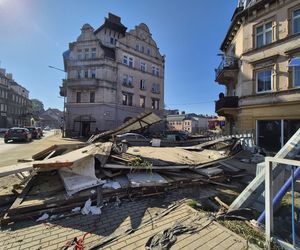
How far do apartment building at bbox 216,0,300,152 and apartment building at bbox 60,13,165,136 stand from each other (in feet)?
53.6

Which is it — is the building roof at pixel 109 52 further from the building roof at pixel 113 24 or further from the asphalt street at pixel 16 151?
the asphalt street at pixel 16 151

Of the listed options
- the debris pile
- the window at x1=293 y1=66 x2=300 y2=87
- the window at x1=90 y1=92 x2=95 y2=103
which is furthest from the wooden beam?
the window at x1=90 y1=92 x2=95 y2=103

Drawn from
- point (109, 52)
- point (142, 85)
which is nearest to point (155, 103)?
point (142, 85)

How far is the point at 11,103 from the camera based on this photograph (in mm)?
52594

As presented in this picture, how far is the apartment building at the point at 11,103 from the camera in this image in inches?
1907

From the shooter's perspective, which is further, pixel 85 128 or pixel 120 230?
pixel 85 128

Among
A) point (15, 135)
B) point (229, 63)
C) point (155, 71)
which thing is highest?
point (155, 71)

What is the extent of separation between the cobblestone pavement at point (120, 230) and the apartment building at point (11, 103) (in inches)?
2254

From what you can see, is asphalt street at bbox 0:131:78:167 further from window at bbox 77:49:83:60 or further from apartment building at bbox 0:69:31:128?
apartment building at bbox 0:69:31:128

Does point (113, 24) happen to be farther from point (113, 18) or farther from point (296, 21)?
point (296, 21)

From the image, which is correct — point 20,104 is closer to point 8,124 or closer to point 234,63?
point 8,124

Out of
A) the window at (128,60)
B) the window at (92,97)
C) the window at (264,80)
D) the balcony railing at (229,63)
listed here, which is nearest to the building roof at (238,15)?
the balcony railing at (229,63)

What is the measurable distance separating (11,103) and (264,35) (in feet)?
201

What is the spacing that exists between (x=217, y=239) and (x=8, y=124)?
62229mm
